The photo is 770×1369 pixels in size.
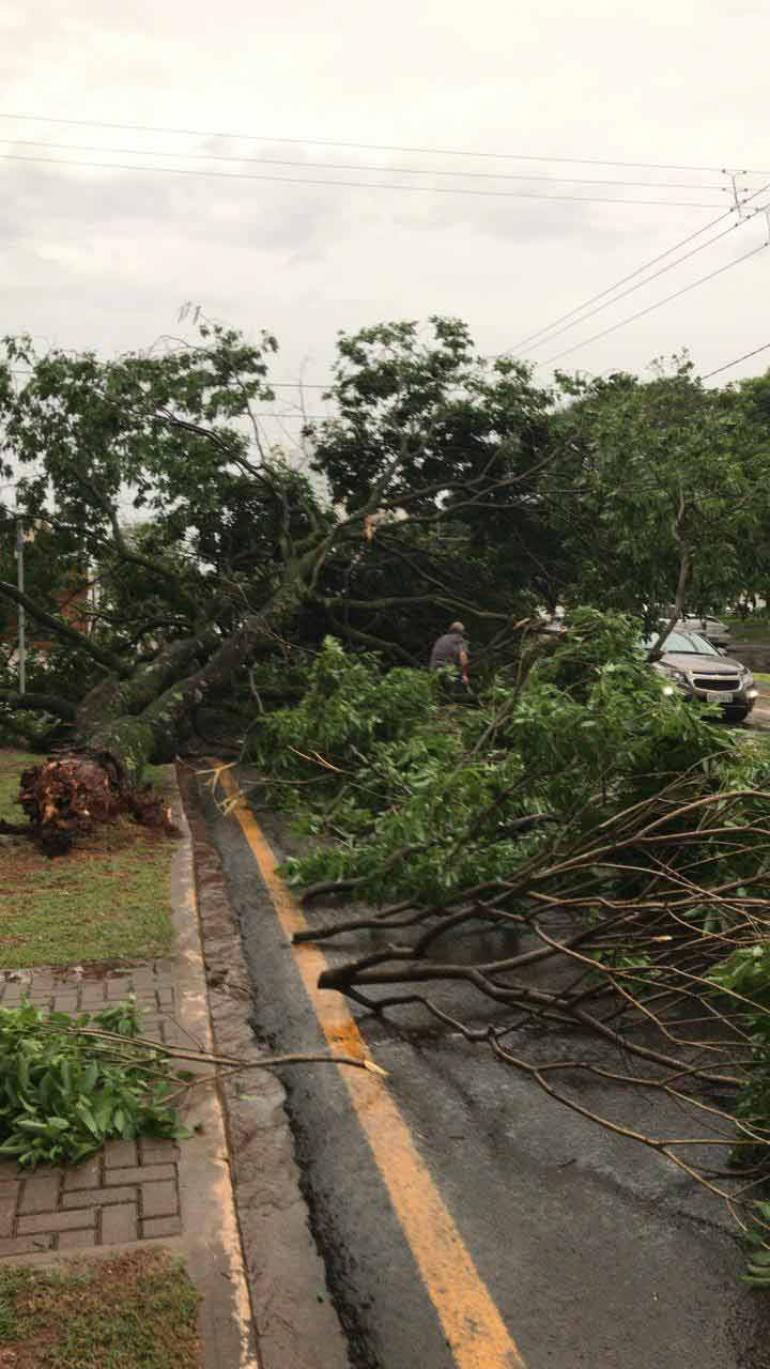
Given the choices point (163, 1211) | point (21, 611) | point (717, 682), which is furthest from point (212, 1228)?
point (717, 682)

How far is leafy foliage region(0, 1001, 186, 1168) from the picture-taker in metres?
4.09

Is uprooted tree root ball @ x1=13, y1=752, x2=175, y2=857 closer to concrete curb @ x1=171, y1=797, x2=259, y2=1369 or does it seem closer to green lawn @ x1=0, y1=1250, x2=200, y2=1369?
concrete curb @ x1=171, y1=797, x2=259, y2=1369

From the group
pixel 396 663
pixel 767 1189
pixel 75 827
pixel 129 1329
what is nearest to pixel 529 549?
pixel 396 663

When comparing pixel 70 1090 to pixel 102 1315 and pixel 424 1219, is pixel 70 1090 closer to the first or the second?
pixel 102 1315

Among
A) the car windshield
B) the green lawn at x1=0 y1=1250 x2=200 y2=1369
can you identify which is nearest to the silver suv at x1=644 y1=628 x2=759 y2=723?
the car windshield

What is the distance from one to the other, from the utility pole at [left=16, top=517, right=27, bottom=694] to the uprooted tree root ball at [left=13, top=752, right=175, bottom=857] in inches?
199

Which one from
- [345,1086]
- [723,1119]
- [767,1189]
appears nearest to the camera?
[767,1189]

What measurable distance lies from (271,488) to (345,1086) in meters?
11.1

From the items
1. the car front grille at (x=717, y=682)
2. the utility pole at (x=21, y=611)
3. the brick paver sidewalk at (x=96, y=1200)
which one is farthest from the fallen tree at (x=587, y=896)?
the car front grille at (x=717, y=682)

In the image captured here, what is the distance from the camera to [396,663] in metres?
15.8

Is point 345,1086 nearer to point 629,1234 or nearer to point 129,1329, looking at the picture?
point 629,1234

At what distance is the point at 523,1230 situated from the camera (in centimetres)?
373

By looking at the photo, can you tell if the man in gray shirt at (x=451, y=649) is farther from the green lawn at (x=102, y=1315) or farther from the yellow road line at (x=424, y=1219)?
the green lawn at (x=102, y=1315)

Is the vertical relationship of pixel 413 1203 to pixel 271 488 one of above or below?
below
